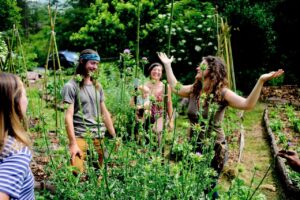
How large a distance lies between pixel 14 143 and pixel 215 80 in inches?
81.2

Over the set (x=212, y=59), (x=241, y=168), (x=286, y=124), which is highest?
(x=212, y=59)

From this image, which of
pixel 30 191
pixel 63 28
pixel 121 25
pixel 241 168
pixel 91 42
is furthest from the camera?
pixel 63 28

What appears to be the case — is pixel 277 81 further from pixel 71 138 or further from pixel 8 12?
pixel 71 138

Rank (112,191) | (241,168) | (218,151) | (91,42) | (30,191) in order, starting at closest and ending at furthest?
(30,191)
(241,168)
(112,191)
(218,151)
(91,42)

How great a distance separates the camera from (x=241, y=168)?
6.86 ft

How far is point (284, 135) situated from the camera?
20.0 ft

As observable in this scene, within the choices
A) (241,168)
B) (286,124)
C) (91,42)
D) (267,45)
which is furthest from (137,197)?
(91,42)

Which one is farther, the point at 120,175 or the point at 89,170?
the point at 120,175

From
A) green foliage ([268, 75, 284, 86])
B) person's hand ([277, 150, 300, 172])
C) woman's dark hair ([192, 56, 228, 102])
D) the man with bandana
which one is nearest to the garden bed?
woman's dark hair ([192, 56, 228, 102])

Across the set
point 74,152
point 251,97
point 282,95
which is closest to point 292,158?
point 251,97

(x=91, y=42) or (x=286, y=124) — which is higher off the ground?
(x=91, y=42)

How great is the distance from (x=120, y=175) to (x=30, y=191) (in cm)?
132

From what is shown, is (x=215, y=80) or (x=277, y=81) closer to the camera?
(x=215, y=80)

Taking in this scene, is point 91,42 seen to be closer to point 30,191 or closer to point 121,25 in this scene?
point 121,25
